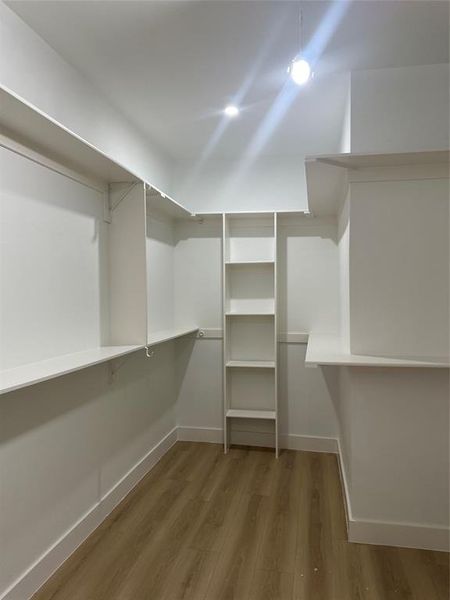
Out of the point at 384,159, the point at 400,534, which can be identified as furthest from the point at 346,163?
the point at 400,534

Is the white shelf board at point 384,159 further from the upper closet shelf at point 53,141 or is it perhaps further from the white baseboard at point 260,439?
the white baseboard at point 260,439

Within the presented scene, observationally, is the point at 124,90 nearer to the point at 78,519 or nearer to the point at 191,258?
the point at 191,258

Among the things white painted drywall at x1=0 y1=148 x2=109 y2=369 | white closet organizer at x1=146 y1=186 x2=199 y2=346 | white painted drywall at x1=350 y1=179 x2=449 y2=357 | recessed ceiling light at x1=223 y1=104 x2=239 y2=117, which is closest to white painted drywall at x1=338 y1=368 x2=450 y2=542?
white painted drywall at x1=350 y1=179 x2=449 y2=357

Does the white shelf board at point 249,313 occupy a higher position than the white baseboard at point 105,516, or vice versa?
the white shelf board at point 249,313

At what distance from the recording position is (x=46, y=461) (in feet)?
6.68

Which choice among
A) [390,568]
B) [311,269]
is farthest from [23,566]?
[311,269]

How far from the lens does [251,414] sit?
3648 mm

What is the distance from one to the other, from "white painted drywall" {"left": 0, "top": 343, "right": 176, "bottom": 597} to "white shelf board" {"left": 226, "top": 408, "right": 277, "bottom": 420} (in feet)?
2.81

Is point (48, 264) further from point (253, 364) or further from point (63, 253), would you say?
point (253, 364)

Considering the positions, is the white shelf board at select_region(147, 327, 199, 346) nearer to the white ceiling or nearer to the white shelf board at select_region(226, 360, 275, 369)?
the white shelf board at select_region(226, 360, 275, 369)

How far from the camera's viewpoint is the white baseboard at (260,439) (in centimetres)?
366

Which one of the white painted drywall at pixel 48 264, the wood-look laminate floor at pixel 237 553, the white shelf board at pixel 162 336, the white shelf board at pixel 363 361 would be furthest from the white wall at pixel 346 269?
the white painted drywall at pixel 48 264

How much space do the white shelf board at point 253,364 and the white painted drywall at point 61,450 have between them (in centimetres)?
86

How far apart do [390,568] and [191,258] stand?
286 centimetres
